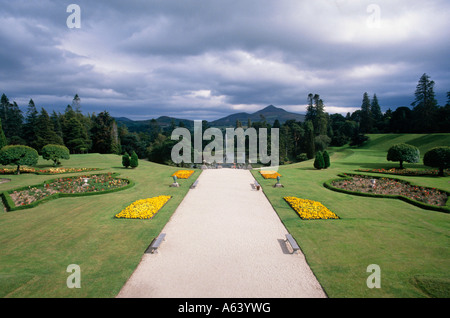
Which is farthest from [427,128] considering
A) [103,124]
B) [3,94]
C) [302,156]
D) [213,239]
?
[3,94]

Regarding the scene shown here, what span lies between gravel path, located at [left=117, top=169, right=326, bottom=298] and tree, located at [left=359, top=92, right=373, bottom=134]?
249ft

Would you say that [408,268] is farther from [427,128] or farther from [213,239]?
[427,128]

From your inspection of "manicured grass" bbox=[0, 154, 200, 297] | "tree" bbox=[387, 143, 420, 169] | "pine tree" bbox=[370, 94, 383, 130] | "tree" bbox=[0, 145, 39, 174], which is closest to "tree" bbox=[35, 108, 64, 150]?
"tree" bbox=[0, 145, 39, 174]

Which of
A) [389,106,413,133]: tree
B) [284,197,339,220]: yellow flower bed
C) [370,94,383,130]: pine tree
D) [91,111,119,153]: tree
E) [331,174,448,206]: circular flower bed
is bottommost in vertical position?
[284,197,339,220]: yellow flower bed

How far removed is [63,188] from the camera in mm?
17250

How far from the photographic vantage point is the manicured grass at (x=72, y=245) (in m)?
6.21

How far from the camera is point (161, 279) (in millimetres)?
6488

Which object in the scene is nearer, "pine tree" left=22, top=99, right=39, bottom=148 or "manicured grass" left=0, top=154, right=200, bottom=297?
"manicured grass" left=0, top=154, right=200, bottom=297

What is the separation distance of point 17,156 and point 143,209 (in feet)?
61.8

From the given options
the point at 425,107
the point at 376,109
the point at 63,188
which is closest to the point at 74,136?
the point at 63,188

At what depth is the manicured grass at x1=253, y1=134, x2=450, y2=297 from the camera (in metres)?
6.16

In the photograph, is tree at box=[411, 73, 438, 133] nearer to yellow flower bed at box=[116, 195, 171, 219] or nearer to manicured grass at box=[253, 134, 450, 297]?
manicured grass at box=[253, 134, 450, 297]

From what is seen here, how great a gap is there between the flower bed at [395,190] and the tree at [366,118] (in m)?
63.5

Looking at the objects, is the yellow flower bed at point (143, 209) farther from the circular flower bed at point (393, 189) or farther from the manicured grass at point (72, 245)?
the circular flower bed at point (393, 189)
